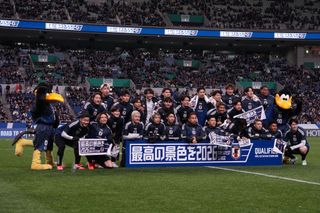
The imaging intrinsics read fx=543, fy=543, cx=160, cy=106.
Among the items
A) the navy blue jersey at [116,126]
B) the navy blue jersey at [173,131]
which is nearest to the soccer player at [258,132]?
the navy blue jersey at [173,131]

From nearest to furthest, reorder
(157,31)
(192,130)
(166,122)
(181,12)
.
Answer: (192,130) < (166,122) < (157,31) < (181,12)

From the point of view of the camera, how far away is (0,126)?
30625mm

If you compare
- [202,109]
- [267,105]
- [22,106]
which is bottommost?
[202,109]

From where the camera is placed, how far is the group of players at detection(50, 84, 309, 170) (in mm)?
12334

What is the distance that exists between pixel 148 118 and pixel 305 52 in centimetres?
4518

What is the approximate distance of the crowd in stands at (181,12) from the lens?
47469 mm

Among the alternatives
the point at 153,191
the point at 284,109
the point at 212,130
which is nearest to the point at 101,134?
the point at 212,130

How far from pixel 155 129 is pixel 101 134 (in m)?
1.28

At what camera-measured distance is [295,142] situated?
1424 centimetres

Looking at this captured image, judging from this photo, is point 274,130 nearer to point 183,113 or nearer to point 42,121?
point 183,113

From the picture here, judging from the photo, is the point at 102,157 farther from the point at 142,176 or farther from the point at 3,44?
the point at 3,44

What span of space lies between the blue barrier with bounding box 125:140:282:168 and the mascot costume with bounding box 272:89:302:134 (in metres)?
1.13

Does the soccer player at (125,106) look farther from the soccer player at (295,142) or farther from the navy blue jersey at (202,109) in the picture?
the soccer player at (295,142)

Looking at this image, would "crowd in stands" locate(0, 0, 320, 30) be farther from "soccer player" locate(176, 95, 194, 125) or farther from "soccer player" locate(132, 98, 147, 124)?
"soccer player" locate(176, 95, 194, 125)
